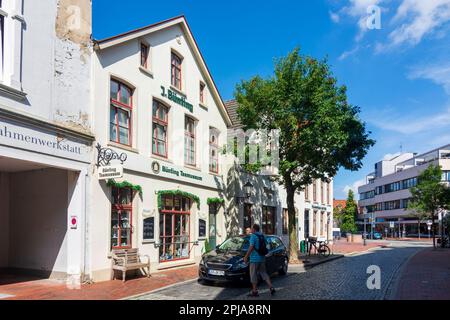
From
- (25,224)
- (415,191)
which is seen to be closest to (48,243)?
(25,224)

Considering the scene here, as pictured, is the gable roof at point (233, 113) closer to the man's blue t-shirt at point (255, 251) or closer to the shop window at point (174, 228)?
the shop window at point (174, 228)

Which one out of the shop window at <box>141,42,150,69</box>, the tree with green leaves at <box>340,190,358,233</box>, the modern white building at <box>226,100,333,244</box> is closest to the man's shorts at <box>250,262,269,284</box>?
the shop window at <box>141,42,150,69</box>

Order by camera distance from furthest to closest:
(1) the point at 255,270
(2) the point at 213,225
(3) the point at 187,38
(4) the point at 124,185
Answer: (2) the point at 213,225 → (3) the point at 187,38 → (4) the point at 124,185 → (1) the point at 255,270

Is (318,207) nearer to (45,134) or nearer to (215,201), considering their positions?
(215,201)

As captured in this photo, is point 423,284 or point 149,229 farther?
point 149,229

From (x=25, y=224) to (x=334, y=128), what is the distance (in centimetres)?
1135

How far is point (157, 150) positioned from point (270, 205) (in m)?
11.8

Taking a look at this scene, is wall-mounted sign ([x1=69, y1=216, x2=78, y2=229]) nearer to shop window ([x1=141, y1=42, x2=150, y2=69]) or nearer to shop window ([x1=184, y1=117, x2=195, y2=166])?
shop window ([x1=141, y1=42, x2=150, y2=69])

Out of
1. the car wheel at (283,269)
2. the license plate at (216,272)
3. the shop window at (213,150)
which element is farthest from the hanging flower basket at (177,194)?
the car wheel at (283,269)

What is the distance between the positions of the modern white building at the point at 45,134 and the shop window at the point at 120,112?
45.4 inches

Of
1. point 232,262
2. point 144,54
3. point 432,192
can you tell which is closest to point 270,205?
point 144,54

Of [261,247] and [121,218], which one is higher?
[121,218]

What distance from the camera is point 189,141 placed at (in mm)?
18656

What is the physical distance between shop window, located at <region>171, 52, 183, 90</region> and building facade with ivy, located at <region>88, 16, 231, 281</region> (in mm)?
32
